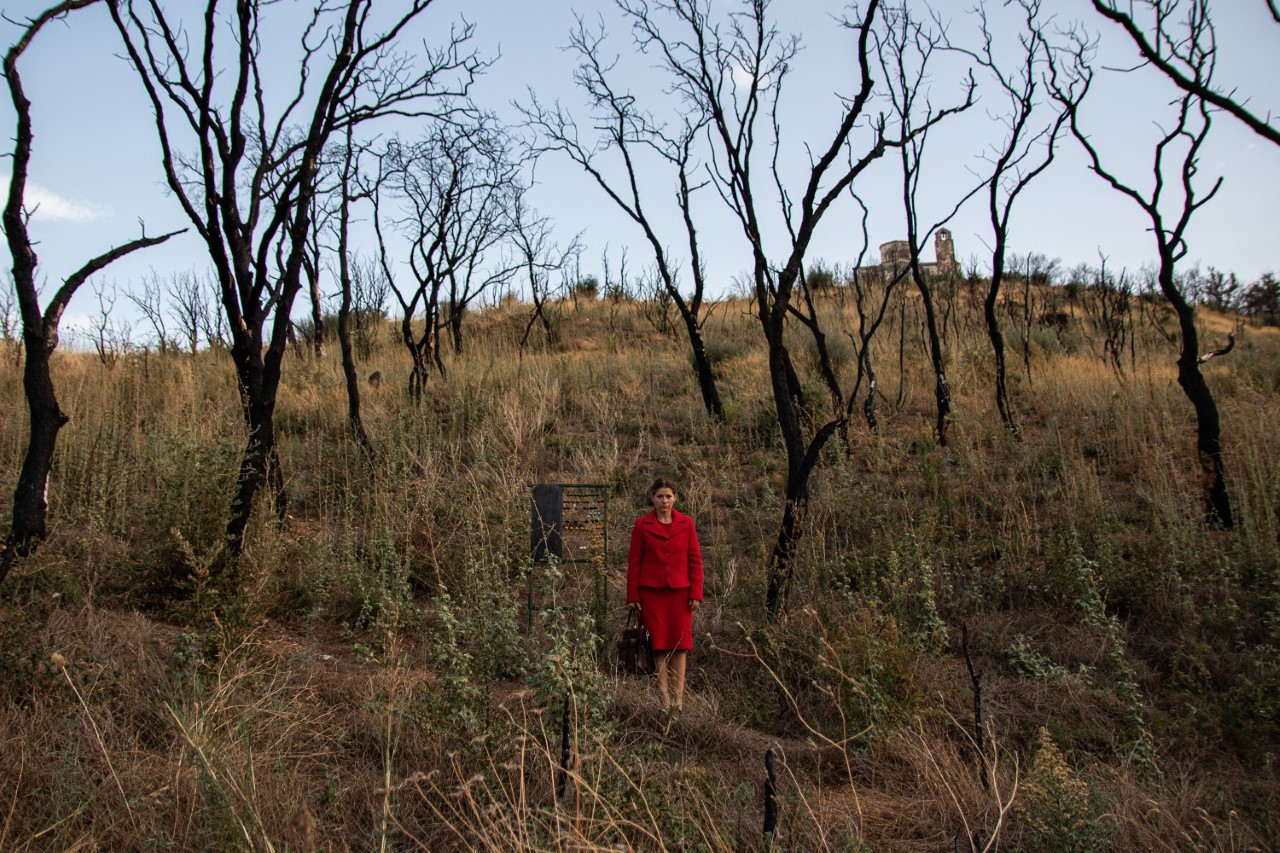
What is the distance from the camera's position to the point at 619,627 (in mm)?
6535

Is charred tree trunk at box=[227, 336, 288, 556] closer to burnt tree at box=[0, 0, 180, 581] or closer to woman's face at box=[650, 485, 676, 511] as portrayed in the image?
burnt tree at box=[0, 0, 180, 581]

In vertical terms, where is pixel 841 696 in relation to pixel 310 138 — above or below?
below

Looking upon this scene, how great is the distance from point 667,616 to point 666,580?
0.26 metres

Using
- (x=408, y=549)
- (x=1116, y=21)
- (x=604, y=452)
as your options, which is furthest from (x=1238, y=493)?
(x=408, y=549)

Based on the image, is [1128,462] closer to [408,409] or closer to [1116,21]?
[1116,21]

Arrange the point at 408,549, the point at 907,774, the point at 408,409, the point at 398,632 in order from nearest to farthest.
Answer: the point at 907,774
the point at 398,632
the point at 408,549
the point at 408,409

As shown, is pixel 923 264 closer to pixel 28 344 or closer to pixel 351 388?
pixel 351 388

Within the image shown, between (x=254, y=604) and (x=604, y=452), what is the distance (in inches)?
199

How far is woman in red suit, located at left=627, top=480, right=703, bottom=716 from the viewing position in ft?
18.2

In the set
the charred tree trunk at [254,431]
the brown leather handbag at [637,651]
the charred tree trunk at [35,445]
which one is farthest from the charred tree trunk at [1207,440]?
the charred tree trunk at [35,445]

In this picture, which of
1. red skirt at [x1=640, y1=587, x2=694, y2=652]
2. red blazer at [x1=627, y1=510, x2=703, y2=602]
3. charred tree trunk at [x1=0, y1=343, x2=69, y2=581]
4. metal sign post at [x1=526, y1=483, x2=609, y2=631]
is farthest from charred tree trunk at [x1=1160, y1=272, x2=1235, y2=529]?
charred tree trunk at [x1=0, y1=343, x2=69, y2=581]

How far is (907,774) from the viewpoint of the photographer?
409 cm

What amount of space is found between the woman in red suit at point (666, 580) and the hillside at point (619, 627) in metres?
0.45

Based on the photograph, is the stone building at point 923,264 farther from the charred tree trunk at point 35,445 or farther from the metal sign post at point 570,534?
the charred tree trunk at point 35,445
